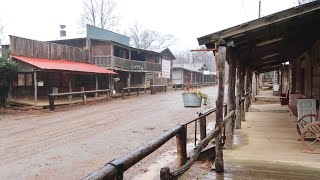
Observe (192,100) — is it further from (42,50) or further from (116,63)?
(116,63)

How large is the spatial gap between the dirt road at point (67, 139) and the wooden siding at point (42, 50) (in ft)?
20.4

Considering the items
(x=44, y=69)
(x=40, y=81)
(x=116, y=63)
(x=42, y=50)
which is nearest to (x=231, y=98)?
(x=44, y=69)

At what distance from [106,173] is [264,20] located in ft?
14.0

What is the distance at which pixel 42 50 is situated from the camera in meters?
23.3

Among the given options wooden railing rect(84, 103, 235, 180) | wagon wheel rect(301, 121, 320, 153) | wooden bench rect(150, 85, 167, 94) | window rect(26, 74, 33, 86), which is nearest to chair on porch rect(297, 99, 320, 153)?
wagon wheel rect(301, 121, 320, 153)

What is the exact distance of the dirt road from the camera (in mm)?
7160

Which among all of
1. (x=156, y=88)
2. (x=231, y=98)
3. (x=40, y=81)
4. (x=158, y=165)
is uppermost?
(x=40, y=81)

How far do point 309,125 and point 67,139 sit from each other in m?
7.17

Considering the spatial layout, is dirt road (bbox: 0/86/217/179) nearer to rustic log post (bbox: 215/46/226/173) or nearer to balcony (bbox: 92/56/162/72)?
rustic log post (bbox: 215/46/226/173)

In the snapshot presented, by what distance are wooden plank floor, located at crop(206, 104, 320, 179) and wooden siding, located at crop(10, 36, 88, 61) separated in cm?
1695

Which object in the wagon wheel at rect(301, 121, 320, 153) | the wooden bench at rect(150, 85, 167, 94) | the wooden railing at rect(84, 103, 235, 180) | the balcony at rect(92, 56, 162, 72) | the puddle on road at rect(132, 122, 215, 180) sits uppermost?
the balcony at rect(92, 56, 162, 72)

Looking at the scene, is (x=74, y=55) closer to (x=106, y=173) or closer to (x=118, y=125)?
(x=118, y=125)

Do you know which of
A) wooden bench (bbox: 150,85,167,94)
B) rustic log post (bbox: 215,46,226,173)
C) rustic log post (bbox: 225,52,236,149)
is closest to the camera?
rustic log post (bbox: 215,46,226,173)

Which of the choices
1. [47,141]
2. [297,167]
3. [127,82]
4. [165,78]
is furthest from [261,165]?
[165,78]
